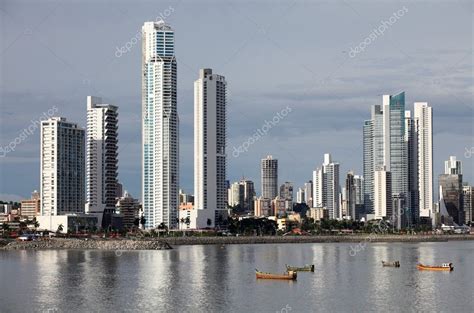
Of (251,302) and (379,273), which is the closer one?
(251,302)

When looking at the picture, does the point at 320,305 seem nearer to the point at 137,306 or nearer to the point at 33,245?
the point at 137,306

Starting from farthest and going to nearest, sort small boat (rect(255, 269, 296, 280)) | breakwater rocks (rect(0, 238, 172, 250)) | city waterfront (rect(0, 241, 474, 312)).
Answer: breakwater rocks (rect(0, 238, 172, 250)) < small boat (rect(255, 269, 296, 280)) < city waterfront (rect(0, 241, 474, 312))

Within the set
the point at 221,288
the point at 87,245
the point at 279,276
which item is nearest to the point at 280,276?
the point at 279,276

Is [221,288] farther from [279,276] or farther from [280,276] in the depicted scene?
[280,276]

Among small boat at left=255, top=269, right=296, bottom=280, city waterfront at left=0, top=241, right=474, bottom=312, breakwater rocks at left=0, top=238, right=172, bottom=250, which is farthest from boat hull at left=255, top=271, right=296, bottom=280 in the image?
breakwater rocks at left=0, top=238, right=172, bottom=250

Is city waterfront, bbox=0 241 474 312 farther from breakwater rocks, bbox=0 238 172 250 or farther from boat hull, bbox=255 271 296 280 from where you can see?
breakwater rocks, bbox=0 238 172 250

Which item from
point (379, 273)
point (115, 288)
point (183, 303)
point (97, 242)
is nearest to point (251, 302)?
point (183, 303)

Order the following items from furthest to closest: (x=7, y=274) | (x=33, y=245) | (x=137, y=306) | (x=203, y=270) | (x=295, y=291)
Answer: (x=33, y=245) < (x=203, y=270) < (x=7, y=274) < (x=295, y=291) < (x=137, y=306)

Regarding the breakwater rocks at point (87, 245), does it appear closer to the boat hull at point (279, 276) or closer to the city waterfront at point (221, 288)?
the city waterfront at point (221, 288)
